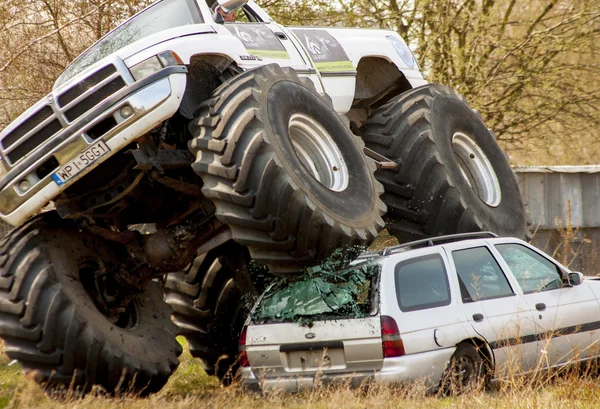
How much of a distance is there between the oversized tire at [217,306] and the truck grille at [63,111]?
8.39ft

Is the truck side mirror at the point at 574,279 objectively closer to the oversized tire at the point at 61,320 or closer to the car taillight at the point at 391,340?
the car taillight at the point at 391,340

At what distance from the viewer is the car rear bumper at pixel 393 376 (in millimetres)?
6793

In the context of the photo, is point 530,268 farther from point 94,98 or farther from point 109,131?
point 94,98

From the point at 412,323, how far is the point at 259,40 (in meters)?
3.16

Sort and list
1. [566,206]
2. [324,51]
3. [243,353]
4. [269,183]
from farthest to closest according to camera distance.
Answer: [566,206] → [324,51] → [243,353] → [269,183]

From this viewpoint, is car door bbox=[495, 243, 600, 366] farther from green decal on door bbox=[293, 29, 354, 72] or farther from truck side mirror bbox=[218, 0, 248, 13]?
truck side mirror bbox=[218, 0, 248, 13]

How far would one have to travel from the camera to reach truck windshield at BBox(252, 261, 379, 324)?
7160 millimetres

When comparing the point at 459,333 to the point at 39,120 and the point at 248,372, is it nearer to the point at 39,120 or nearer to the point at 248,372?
the point at 248,372

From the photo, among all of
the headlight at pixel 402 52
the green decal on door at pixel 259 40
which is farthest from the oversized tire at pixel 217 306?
the headlight at pixel 402 52

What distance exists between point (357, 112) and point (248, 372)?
161 inches

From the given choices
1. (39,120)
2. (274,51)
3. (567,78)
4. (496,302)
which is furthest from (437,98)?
(567,78)

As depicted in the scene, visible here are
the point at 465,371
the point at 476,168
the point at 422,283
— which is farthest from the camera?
the point at 476,168

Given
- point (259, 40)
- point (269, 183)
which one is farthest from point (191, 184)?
point (259, 40)

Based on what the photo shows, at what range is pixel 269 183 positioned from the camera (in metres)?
6.76
